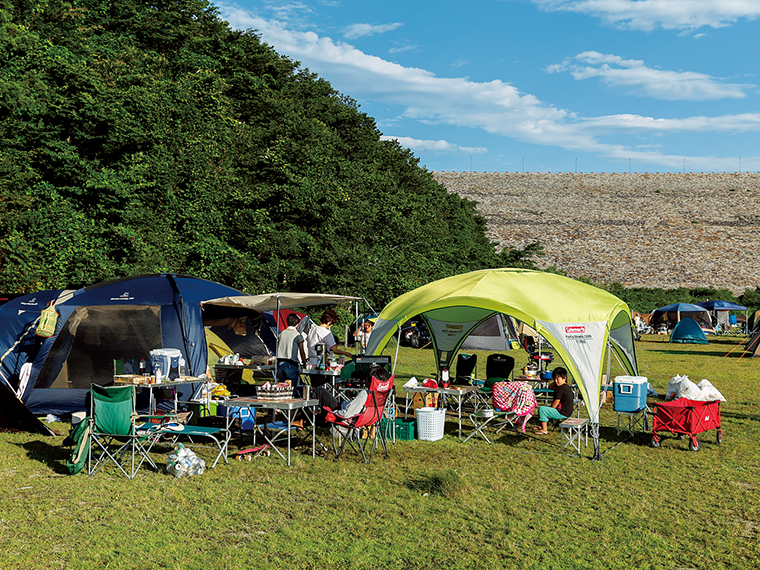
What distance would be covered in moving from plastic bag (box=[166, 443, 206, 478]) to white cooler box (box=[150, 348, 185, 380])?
6.10 ft

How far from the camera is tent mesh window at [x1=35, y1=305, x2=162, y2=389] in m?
9.45

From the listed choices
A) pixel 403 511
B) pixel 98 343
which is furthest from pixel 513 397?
pixel 98 343

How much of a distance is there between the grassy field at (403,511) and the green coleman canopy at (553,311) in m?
1.19

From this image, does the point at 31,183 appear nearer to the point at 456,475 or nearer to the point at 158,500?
the point at 158,500

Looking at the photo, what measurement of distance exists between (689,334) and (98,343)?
27841mm

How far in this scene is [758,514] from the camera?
18.2ft

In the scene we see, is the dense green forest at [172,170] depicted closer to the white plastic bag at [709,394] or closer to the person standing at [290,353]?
the person standing at [290,353]

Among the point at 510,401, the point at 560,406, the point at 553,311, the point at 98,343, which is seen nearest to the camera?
the point at 553,311

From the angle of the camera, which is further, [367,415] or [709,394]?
[709,394]

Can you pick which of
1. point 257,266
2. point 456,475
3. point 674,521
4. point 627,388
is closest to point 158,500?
point 456,475

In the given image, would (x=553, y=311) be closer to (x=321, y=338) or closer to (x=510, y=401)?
(x=510, y=401)

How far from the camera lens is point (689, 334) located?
2980cm

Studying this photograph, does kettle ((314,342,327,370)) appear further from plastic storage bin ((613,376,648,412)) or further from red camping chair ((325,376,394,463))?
plastic storage bin ((613,376,648,412))

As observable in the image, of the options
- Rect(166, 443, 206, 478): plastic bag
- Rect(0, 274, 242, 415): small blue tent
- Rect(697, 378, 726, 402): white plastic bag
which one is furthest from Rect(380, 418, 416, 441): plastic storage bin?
Rect(697, 378, 726, 402): white plastic bag
